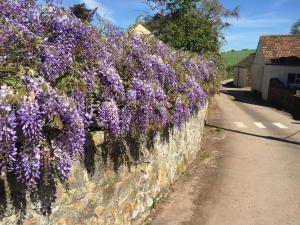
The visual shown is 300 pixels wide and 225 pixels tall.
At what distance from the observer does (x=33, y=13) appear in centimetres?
379

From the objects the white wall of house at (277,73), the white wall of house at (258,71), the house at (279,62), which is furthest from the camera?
the white wall of house at (258,71)

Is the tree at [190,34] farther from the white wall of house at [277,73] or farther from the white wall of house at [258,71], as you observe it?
the white wall of house at [258,71]

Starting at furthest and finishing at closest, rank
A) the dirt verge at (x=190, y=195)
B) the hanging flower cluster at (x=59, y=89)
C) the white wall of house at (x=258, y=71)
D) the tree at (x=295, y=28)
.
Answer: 1. the tree at (x=295, y=28)
2. the white wall of house at (x=258, y=71)
3. the dirt verge at (x=190, y=195)
4. the hanging flower cluster at (x=59, y=89)

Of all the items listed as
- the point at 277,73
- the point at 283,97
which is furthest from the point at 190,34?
the point at 277,73

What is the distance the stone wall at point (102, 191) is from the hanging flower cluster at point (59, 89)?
0.72 ft

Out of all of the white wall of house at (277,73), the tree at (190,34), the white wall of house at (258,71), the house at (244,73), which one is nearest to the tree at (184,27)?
the tree at (190,34)

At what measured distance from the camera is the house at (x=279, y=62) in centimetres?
3497

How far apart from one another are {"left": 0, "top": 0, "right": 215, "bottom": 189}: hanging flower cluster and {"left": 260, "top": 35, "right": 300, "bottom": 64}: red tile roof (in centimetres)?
3374

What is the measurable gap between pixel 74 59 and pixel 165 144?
3.47 meters

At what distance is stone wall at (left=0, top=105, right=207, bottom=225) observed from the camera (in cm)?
325

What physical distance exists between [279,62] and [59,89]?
3482 centimetres

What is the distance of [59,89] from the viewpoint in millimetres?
3629

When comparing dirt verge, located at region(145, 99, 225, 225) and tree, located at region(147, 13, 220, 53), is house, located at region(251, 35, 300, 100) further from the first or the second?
dirt verge, located at region(145, 99, 225, 225)

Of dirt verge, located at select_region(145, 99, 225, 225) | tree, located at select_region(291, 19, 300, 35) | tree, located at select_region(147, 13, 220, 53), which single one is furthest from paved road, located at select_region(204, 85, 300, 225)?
tree, located at select_region(291, 19, 300, 35)
